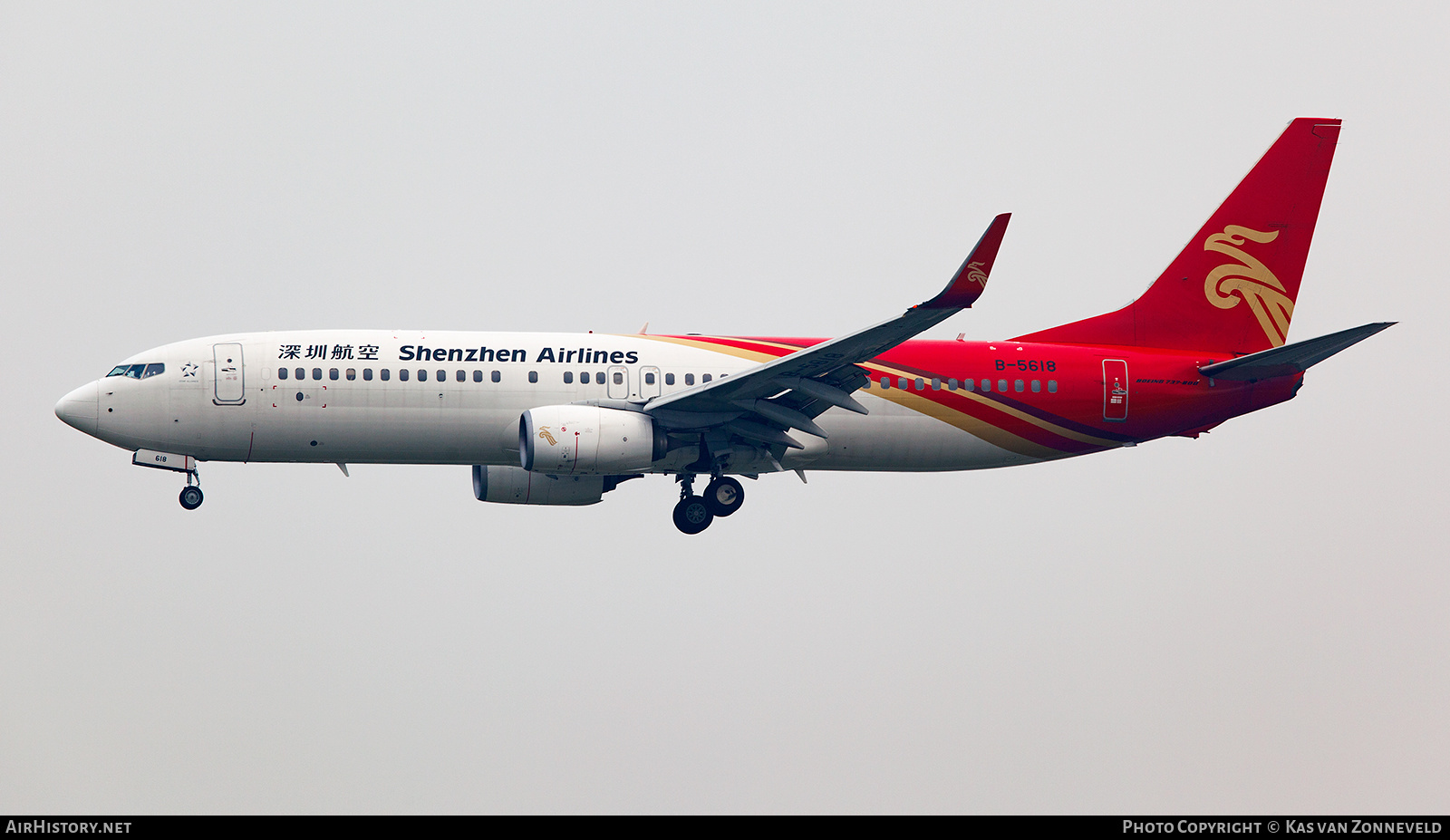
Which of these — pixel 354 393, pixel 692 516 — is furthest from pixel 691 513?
pixel 354 393

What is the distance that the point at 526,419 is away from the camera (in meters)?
35.6

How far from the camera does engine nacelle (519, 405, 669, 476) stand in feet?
115

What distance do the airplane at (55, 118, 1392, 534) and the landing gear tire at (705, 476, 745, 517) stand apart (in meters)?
0.04

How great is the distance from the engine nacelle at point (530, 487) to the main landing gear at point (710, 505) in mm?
3260

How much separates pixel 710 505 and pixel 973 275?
1075 cm

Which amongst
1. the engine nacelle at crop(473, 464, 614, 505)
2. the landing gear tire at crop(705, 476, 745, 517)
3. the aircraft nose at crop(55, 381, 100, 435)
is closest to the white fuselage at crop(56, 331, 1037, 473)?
the aircraft nose at crop(55, 381, 100, 435)

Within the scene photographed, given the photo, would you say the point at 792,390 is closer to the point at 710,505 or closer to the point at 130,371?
the point at 710,505

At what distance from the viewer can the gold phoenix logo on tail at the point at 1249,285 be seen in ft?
139

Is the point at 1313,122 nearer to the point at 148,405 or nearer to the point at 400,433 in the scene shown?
the point at 400,433

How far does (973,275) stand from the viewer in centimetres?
3067
